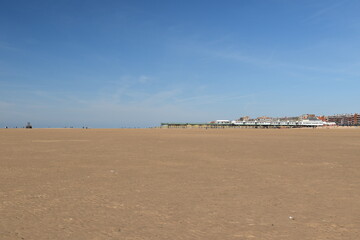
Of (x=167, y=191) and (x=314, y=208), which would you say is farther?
(x=167, y=191)

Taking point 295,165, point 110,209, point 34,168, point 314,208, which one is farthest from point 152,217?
point 295,165

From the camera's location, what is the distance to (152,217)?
5.32 m

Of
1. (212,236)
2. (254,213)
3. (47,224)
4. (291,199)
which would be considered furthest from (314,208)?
(47,224)

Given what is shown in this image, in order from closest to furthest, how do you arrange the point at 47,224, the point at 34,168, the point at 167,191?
1. the point at 47,224
2. the point at 167,191
3. the point at 34,168

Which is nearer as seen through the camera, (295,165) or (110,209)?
(110,209)

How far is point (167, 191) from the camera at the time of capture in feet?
24.2

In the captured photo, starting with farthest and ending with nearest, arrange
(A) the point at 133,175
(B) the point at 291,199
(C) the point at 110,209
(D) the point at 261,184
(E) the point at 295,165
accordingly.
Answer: (E) the point at 295,165 < (A) the point at 133,175 < (D) the point at 261,184 < (B) the point at 291,199 < (C) the point at 110,209

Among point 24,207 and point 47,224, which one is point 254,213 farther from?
point 24,207

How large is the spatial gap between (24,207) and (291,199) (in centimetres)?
591

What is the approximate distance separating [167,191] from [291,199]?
9.98 feet

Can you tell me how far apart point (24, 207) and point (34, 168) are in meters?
5.47

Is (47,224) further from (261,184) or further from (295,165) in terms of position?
(295,165)

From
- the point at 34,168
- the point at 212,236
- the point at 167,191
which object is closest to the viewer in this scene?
the point at 212,236

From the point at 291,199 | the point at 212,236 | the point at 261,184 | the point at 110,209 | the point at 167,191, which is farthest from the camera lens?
the point at 261,184
